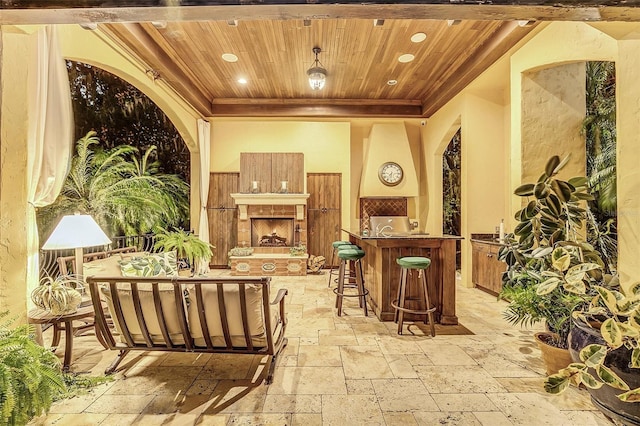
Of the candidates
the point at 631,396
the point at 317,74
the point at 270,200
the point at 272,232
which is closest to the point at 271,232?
the point at 272,232

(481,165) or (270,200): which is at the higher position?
(481,165)

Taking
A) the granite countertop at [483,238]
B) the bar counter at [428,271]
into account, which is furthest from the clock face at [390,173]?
the bar counter at [428,271]

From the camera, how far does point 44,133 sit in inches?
113

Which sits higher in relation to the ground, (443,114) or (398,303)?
(443,114)

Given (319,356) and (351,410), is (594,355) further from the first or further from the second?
(319,356)

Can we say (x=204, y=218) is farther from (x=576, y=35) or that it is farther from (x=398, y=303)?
(x=576, y=35)

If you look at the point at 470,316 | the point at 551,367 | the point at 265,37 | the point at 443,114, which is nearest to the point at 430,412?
the point at 551,367

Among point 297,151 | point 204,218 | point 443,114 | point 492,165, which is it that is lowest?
point 204,218

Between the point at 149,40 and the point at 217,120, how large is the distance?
9.57 ft

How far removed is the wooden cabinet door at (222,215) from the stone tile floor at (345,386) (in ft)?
12.3

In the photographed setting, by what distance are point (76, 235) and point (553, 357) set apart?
4.07 m

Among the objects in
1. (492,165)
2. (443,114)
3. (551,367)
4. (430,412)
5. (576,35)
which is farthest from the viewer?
(443,114)

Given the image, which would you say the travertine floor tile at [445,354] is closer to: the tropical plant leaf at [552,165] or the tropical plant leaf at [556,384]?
the tropical plant leaf at [556,384]

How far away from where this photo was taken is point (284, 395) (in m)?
2.29
